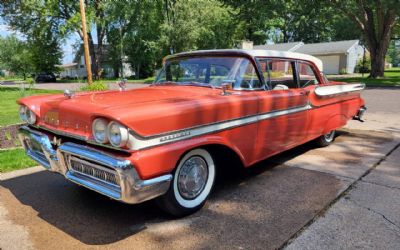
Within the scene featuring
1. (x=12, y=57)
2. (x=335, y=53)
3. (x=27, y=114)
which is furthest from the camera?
(x=12, y=57)

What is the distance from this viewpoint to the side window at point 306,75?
4.88 metres

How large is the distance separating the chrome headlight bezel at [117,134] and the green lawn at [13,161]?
9.26 feet

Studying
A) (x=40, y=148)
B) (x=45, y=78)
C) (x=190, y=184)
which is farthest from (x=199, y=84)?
(x=45, y=78)

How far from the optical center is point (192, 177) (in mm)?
3248

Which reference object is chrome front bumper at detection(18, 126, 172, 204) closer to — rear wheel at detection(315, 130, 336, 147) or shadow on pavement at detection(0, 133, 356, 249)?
shadow on pavement at detection(0, 133, 356, 249)

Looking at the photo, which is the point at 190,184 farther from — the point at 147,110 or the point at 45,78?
the point at 45,78

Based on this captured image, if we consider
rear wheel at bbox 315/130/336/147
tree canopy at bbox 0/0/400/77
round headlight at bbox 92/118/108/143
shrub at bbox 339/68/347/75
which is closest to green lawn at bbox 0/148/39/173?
round headlight at bbox 92/118/108/143

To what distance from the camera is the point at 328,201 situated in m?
3.51

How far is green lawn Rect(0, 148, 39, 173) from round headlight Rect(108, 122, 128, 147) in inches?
111

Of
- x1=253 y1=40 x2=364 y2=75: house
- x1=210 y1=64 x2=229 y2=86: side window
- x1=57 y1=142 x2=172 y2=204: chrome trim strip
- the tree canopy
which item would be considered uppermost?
the tree canopy

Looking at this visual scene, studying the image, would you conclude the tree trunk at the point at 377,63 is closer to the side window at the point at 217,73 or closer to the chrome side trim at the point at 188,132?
the chrome side trim at the point at 188,132

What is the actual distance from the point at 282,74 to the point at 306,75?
2.02 feet

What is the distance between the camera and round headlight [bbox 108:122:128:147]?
8.47 ft

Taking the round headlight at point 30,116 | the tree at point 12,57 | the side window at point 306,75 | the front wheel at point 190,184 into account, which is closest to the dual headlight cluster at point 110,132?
the front wheel at point 190,184
